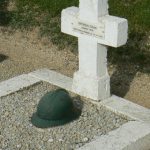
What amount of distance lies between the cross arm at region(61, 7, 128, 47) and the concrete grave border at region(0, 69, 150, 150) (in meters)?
0.68

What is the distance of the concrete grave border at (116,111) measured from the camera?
18.2 feet

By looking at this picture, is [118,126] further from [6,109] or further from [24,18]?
[24,18]

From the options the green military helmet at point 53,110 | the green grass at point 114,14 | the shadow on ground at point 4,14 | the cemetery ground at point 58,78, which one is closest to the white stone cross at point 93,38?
the cemetery ground at point 58,78

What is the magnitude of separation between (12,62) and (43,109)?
2273 millimetres

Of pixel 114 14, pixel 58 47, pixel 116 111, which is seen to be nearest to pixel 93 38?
pixel 116 111

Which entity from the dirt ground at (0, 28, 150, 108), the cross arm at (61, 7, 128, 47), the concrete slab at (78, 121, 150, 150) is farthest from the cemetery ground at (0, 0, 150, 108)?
the cross arm at (61, 7, 128, 47)

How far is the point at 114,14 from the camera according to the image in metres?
9.02

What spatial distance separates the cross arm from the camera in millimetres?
5922

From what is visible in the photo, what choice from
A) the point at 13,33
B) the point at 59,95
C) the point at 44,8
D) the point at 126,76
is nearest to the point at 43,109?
the point at 59,95

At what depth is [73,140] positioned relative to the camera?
5.70 m

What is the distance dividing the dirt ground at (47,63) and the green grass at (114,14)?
0.16 m

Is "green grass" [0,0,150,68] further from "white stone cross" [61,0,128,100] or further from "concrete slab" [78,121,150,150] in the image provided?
"concrete slab" [78,121,150,150]

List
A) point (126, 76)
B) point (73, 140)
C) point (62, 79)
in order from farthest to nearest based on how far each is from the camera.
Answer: point (126, 76), point (62, 79), point (73, 140)

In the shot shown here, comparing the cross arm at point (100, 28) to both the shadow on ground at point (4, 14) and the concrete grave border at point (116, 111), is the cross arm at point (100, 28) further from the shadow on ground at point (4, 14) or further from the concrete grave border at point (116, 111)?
the shadow on ground at point (4, 14)
